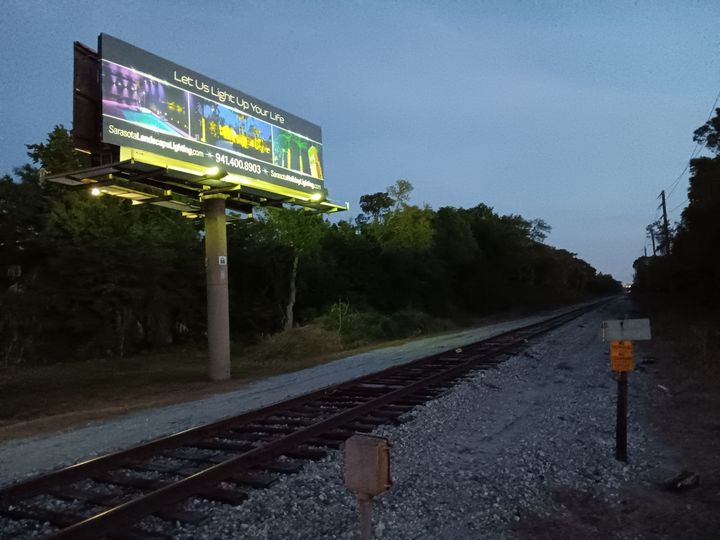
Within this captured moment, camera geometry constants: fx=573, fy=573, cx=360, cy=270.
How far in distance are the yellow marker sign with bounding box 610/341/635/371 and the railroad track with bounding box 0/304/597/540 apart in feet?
11.1

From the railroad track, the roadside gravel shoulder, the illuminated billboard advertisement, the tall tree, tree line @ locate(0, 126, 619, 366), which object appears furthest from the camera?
the tall tree

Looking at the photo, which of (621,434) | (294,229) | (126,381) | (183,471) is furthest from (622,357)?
(294,229)

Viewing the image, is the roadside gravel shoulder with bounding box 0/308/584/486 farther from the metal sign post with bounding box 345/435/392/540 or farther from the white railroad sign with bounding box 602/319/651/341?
the white railroad sign with bounding box 602/319/651/341

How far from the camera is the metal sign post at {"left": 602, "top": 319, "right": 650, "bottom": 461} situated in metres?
6.96

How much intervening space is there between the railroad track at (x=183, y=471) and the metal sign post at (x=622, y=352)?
10.9ft

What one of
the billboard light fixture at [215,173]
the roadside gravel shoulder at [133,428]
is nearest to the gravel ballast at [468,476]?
the roadside gravel shoulder at [133,428]

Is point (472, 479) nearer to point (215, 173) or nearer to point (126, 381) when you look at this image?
point (215, 173)

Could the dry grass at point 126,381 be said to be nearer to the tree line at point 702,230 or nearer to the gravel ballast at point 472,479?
the gravel ballast at point 472,479

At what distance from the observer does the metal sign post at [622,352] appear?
6965 mm

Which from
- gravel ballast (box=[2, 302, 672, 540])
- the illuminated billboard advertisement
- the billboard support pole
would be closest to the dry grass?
the billboard support pole

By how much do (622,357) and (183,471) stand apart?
5.55 m

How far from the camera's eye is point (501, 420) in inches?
361

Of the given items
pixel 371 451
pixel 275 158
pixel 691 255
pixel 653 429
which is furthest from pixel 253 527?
pixel 691 255

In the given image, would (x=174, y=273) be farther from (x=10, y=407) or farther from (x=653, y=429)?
(x=653, y=429)
